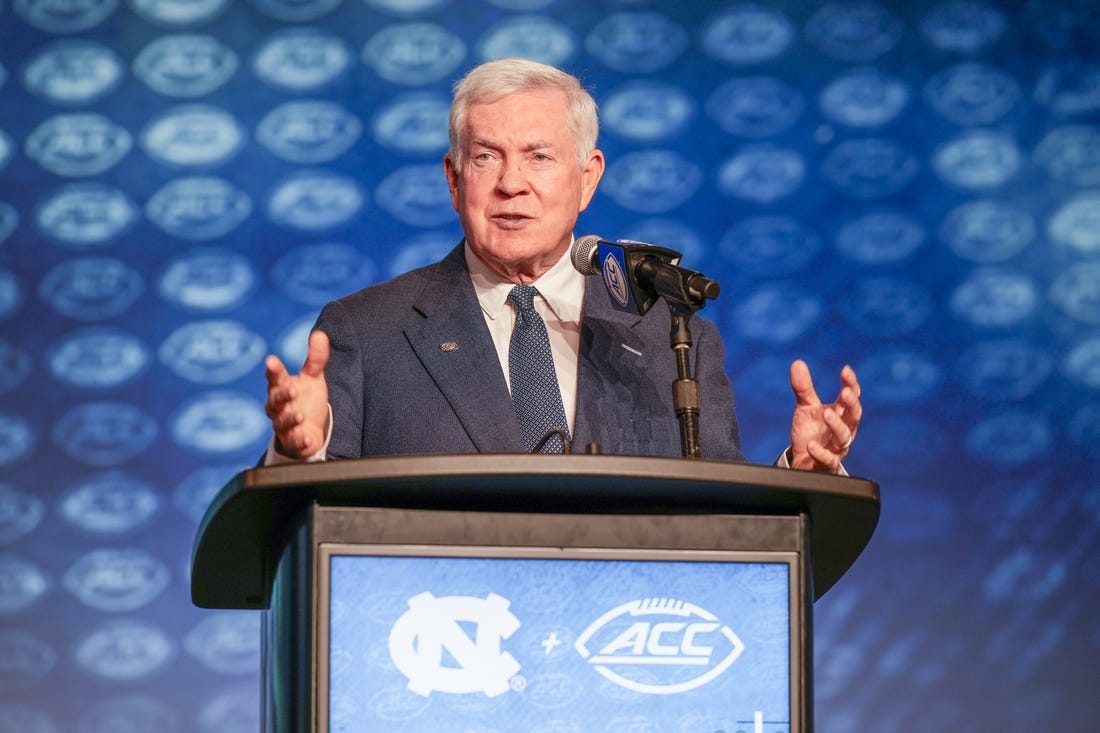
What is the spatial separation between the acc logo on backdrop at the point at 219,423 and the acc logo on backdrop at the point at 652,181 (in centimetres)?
95

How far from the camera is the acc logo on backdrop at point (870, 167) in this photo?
3213 mm

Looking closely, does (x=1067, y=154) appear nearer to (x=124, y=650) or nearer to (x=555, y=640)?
(x=124, y=650)

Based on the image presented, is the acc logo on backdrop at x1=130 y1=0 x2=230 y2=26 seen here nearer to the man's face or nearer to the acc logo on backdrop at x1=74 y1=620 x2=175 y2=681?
the man's face

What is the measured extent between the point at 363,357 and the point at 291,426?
0.57 metres

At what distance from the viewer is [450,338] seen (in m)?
1.87

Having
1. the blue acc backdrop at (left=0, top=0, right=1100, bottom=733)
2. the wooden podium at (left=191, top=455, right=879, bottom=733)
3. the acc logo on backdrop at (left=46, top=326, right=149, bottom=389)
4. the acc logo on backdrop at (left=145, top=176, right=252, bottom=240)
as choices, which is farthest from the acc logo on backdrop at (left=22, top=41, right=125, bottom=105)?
the wooden podium at (left=191, top=455, right=879, bottom=733)

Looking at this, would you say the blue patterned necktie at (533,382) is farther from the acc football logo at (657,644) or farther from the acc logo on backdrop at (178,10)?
the acc logo on backdrop at (178,10)

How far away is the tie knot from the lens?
2023 mm

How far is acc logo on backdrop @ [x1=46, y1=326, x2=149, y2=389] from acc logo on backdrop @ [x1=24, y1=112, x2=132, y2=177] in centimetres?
37

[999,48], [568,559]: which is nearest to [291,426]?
[568,559]

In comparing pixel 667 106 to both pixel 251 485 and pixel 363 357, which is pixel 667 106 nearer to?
pixel 363 357

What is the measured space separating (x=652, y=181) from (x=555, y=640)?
2.12 meters

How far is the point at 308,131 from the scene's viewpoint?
10.2ft

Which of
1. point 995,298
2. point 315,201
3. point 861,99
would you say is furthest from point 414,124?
point 995,298
